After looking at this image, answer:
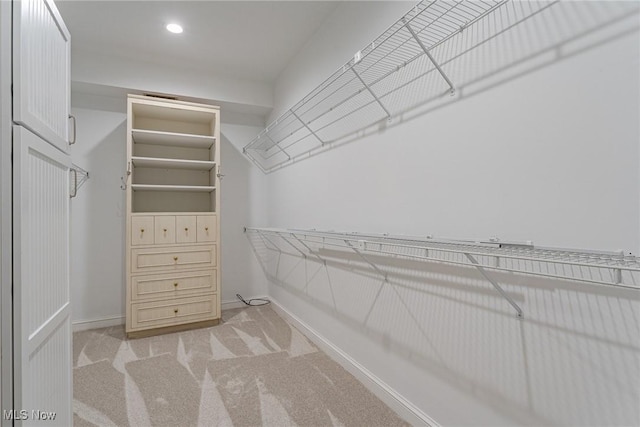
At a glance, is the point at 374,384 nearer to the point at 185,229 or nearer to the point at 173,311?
the point at 173,311

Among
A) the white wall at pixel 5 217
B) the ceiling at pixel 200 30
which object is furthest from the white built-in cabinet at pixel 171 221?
the white wall at pixel 5 217

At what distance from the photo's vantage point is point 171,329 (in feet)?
9.54

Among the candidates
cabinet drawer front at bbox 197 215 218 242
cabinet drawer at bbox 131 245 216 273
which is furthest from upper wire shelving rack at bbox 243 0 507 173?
cabinet drawer at bbox 131 245 216 273

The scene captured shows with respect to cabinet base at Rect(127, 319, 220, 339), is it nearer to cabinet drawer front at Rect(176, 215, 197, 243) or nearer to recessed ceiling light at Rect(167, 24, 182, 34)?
cabinet drawer front at Rect(176, 215, 197, 243)

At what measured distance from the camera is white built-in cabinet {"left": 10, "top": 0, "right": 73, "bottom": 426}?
892mm

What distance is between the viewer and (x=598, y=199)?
93cm

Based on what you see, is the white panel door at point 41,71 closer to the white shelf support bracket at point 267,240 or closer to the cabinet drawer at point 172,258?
the cabinet drawer at point 172,258

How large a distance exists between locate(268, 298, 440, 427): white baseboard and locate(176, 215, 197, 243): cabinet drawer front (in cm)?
136

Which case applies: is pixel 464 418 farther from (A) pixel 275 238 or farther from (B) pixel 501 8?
(A) pixel 275 238

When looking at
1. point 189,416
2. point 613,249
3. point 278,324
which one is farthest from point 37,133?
point 278,324

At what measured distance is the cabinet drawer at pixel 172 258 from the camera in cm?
282

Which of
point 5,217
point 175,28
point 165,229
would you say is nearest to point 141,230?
point 165,229

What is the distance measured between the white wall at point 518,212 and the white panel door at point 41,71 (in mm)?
1525

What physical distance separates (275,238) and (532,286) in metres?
2.67
